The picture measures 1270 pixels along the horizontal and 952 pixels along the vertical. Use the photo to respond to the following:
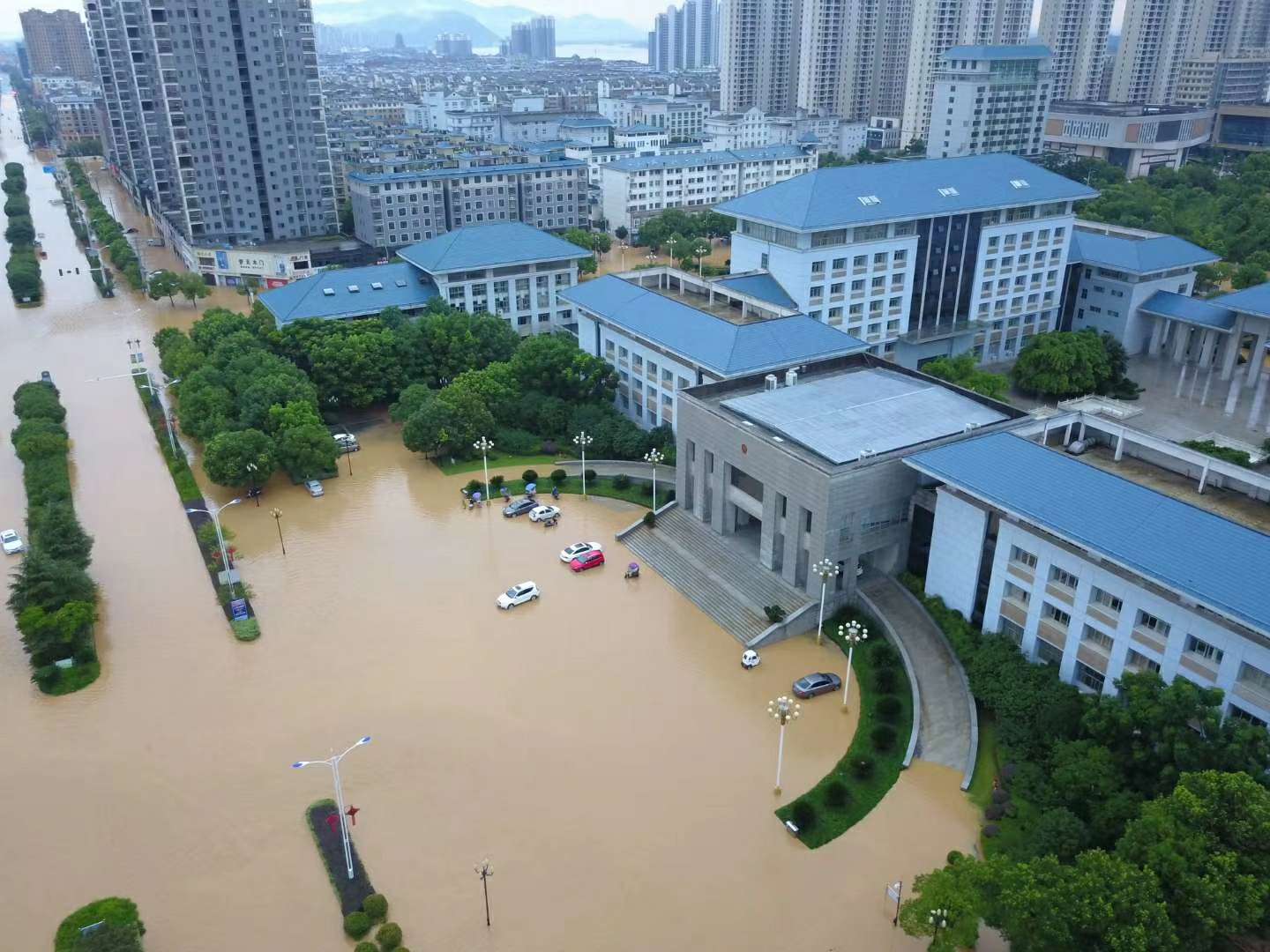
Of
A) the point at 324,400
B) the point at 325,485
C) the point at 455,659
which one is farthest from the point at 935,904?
the point at 324,400

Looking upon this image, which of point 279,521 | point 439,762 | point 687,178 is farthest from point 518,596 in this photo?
point 687,178

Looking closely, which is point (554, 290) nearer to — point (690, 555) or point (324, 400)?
point (324, 400)

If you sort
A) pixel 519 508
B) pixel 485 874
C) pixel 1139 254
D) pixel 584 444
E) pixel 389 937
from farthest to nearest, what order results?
pixel 1139 254, pixel 584 444, pixel 519 508, pixel 485 874, pixel 389 937

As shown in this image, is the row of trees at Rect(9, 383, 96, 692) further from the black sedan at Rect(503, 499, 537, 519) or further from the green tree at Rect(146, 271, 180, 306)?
the green tree at Rect(146, 271, 180, 306)

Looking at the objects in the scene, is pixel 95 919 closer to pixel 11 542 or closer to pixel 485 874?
pixel 485 874

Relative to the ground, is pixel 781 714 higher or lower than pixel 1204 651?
lower
